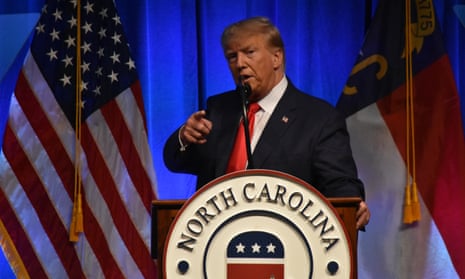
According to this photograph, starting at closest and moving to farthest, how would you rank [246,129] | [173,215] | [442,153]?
[173,215] → [246,129] → [442,153]

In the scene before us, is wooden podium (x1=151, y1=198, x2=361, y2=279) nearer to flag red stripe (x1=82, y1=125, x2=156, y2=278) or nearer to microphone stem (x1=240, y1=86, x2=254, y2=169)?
microphone stem (x1=240, y1=86, x2=254, y2=169)

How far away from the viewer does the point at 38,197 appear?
3436mm

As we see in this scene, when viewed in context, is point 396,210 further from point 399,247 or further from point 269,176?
point 269,176

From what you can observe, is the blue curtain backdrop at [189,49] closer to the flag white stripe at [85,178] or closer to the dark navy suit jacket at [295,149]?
the flag white stripe at [85,178]

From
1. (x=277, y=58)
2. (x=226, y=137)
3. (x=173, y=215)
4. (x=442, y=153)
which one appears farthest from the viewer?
(x=442, y=153)

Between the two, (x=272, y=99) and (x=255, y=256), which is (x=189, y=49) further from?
(x=255, y=256)

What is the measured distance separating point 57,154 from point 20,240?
0.38 meters

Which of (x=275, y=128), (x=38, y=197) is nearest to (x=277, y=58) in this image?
(x=275, y=128)

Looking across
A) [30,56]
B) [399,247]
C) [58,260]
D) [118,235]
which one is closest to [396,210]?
[399,247]

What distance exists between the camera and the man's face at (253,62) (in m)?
2.48

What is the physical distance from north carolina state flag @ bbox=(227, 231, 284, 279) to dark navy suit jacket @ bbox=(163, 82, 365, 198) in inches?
25.4

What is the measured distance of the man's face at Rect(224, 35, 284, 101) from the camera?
2.48m

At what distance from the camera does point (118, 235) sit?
348 cm

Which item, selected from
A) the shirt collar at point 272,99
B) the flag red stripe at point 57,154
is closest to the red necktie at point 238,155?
the shirt collar at point 272,99
